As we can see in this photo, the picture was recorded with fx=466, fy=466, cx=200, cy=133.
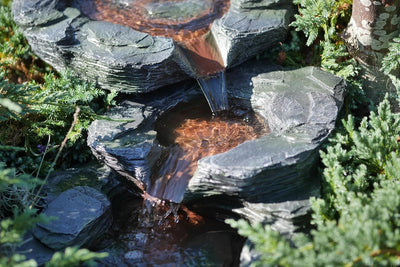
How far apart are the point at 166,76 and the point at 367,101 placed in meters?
2.18

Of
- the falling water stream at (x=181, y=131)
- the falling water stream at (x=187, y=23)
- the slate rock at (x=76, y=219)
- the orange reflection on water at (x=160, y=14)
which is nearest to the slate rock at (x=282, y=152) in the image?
the falling water stream at (x=181, y=131)

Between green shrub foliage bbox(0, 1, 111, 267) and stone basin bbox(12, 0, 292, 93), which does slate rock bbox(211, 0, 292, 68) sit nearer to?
stone basin bbox(12, 0, 292, 93)

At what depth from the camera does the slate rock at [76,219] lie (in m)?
4.12

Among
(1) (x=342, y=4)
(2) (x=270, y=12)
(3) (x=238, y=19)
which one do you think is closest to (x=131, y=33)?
(3) (x=238, y=19)

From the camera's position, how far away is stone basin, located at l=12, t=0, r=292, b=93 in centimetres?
486

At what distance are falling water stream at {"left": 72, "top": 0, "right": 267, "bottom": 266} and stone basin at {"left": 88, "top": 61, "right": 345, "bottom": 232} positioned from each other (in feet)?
0.46

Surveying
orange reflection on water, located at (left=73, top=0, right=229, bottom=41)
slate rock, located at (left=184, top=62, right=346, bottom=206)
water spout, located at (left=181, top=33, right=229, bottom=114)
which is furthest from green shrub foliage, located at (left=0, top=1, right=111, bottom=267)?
slate rock, located at (left=184, top=62, right=346, bottom=206)

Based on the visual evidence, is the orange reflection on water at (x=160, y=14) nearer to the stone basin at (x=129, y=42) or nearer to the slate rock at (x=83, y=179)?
the stone basin at (x=129, y=42)

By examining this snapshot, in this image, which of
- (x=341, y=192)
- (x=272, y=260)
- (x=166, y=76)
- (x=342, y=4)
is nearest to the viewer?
(x=272, y=260)

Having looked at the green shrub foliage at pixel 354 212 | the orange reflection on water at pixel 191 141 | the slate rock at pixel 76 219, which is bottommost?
the slate rock at pixel 76 219

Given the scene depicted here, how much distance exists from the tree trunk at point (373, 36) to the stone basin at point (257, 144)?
434mm

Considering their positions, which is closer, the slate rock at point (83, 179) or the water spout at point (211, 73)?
the slate rock at point (83, 179)

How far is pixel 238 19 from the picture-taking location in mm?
5254

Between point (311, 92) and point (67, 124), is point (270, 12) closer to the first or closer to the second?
point (311, 92)
